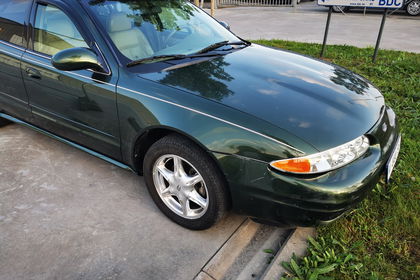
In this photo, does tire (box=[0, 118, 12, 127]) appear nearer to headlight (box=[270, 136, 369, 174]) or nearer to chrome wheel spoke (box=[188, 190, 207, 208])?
chrome wheel spoke (box=[188, 190, 207, 208])

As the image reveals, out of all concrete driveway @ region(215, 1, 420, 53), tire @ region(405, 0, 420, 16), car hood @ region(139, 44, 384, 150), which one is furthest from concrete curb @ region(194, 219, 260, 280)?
tire @ region(405, 0, 420, 16)

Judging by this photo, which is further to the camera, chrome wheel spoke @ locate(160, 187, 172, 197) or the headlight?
chrome wheel spoke @ locate(160, 187, 172, 197)

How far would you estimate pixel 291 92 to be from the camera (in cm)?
218

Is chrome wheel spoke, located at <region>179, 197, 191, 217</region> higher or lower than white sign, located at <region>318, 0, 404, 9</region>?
lower

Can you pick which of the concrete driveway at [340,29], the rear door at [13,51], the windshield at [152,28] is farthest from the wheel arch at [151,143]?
the concrete driveway at [340,29]

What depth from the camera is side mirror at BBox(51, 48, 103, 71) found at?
220cm

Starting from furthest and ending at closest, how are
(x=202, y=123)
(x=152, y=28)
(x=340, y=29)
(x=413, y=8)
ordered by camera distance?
(x=413, y=8), (x=340, y=29), (x=152, y=28), (x=202, y=123)

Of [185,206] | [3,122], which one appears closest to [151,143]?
[185,206]

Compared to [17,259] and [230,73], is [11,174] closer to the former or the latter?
[17,259]

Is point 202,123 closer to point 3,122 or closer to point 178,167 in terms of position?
point 178,167

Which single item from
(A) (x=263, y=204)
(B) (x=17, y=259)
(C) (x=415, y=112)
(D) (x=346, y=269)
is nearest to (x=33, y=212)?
(B) (x=17, y=259)

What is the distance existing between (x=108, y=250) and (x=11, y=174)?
1334mm

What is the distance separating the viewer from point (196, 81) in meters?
2.17

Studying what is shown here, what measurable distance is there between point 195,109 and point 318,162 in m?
0.75
